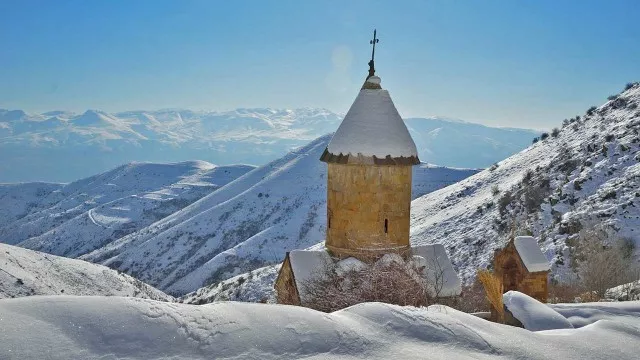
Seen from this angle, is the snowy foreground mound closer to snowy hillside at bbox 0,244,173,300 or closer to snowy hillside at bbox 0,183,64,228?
snowy hillside at bbox 0,244,173,300

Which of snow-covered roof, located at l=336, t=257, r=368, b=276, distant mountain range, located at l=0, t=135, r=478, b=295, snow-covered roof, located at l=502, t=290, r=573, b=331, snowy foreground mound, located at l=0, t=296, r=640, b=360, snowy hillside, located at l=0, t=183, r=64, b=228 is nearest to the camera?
snowy foreground mound, located at l=0, t=296, r=640, b=360

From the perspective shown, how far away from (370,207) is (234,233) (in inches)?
2282

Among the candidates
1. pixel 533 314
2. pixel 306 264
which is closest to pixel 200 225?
pixel 306 264

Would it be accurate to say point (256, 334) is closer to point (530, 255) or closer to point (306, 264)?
point (306, 264)

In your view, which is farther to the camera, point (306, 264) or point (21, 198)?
point (21, 198)

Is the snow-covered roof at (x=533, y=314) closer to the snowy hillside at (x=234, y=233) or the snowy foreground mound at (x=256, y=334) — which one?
the snowy foreground mound at (x=256, y=334)

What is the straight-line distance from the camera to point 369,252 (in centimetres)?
1030

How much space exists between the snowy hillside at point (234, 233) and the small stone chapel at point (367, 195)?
39070 millimetres

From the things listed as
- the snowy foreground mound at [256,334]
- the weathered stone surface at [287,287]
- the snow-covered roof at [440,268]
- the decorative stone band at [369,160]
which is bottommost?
the weathered stone surface at [287,287]

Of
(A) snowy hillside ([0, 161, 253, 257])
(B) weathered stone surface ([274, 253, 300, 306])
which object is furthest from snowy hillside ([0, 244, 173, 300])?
(A) snowy hillside ([0, 161, 253, 257])

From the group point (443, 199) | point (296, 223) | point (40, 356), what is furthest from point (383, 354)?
point (296, 223)

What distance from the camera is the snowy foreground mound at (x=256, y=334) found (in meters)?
2.53

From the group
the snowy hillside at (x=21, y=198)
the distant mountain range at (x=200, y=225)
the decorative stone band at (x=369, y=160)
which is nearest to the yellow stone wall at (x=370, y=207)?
the decorative stone band at (x=369, y=160)

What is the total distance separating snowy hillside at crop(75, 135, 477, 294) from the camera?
51.9 m
